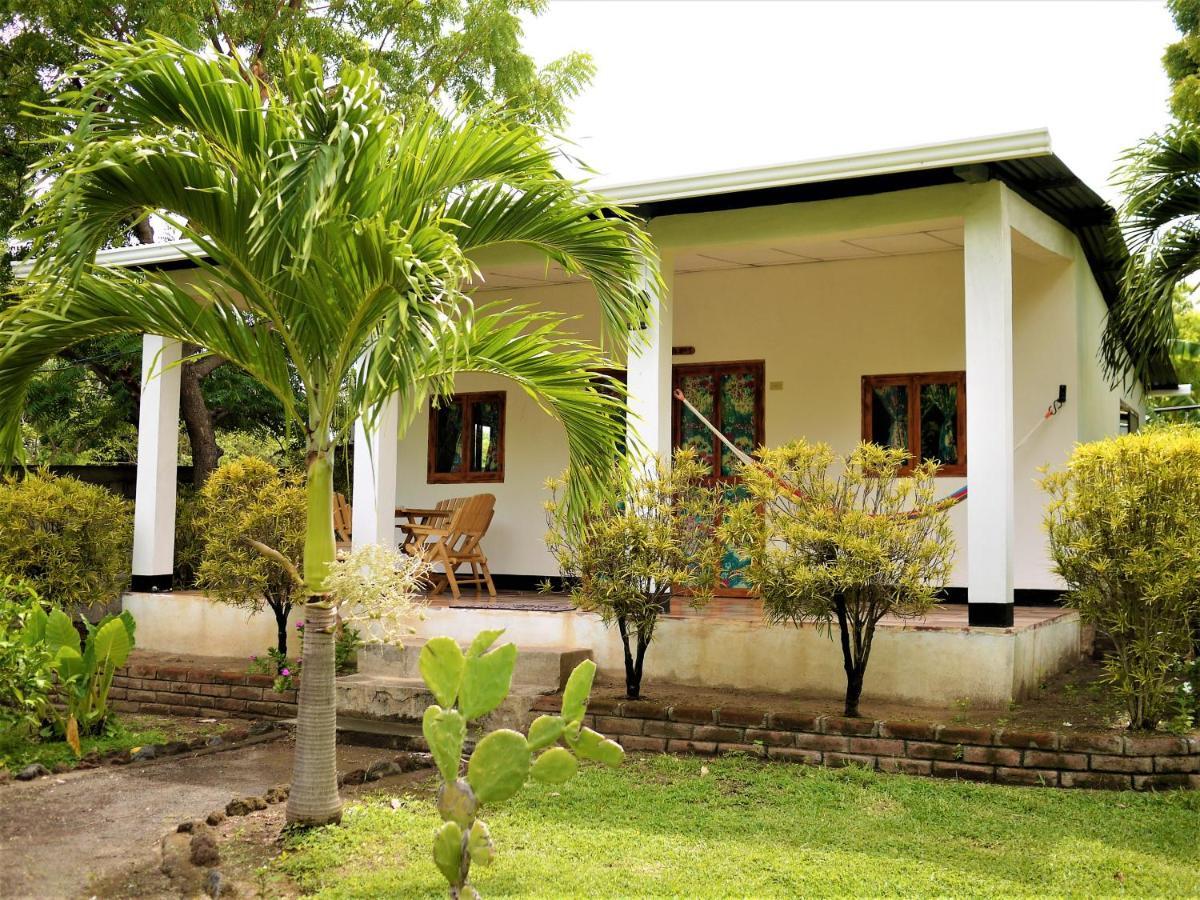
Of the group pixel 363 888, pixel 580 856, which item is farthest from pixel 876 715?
pixel 363 888

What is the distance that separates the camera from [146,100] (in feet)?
14.6

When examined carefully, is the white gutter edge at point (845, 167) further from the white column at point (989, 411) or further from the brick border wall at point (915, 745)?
the brick border wall at point (915, 745)

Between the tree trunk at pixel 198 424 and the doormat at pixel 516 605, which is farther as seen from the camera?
the tree trunk at pixel 198 424

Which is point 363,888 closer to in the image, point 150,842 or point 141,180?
point 150,842

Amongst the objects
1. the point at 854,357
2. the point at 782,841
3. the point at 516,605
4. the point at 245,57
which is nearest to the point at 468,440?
the point at 516,605

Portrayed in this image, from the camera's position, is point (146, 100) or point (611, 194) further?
point (611, 194)

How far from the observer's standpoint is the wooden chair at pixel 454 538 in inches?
374

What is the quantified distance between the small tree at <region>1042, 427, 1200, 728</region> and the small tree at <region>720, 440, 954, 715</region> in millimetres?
767

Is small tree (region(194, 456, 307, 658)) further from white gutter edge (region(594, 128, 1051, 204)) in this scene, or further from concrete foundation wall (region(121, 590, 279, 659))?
white gutter edge (region(594, 128, 1051, 204))

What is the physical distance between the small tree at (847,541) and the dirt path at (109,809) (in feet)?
8.69

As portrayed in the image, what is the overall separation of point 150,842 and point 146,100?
3204 millimetres

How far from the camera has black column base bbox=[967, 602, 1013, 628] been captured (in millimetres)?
6604

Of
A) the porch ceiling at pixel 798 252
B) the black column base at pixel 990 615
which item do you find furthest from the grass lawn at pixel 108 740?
the black column base at pixel 990 615

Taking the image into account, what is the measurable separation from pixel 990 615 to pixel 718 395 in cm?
413
